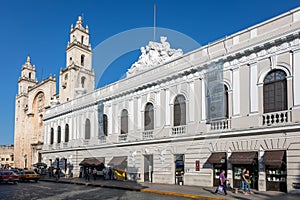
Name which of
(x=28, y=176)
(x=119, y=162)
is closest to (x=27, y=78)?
(x=28, y=176)

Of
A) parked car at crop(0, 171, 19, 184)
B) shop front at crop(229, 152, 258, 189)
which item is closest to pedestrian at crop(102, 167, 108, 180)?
parked car at crop(0, 171, 19, 184)

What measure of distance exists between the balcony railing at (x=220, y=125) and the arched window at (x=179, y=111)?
309cm

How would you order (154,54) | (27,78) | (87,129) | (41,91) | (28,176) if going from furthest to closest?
(27,78) → (41,91) → (87,129) → (28,176) → (154,54)

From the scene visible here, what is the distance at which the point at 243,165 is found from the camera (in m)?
20.1

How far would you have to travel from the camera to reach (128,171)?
29.4 meters

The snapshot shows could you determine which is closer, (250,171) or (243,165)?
(250,171)

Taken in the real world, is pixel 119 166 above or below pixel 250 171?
below

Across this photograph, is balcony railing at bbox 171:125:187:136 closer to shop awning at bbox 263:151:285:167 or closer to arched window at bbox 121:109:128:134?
arched window at bbox 121:109:128:134

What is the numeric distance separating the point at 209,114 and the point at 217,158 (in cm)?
318

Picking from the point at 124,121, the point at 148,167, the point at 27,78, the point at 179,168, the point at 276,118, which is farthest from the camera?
the point at 27,78

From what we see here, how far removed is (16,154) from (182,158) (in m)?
62.7

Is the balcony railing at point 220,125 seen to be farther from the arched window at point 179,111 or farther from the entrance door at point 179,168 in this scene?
the entrance door at point 179,168

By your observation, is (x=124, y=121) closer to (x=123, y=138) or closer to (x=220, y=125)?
(x=123, y=138)

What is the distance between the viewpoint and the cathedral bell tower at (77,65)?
184 feet
